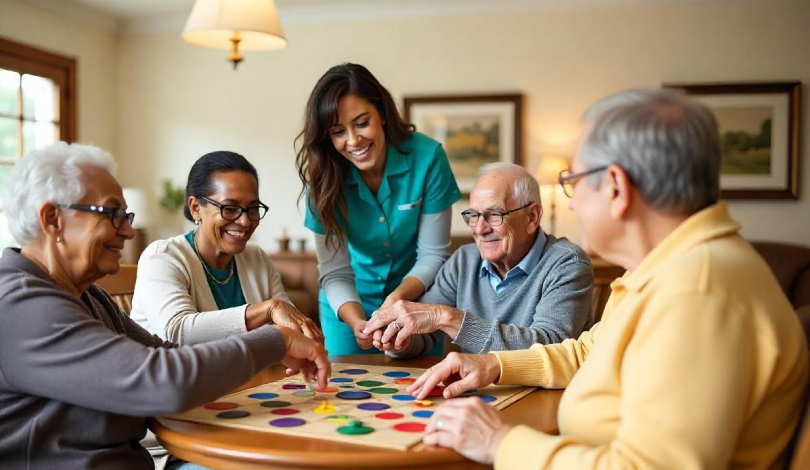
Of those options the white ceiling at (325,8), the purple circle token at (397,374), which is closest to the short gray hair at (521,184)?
the purple circle token at (397,374)

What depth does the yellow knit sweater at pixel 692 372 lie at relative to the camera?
104cm

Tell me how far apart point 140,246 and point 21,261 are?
18.0 ft

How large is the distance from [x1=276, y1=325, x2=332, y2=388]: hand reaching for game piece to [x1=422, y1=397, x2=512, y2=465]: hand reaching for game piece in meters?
0.43

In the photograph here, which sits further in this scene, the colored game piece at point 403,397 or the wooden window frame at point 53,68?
the wooden window frame at point 53,68

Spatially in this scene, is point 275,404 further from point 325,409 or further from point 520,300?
point 520,300

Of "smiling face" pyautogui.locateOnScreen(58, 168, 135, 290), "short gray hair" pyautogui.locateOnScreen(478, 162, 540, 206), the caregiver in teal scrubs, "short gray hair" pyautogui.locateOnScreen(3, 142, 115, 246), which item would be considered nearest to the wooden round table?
"smiling face" pyautogui.locateOnScreen(58, 168, 135, 290)

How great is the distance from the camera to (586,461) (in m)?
1.13

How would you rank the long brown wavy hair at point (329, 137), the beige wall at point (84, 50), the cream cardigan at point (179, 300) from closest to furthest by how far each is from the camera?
1. the cream cardigan at point (179, 300)
2. the long brown wavy hair at point (329, 137)
3. the beige wall at point (84, 50)

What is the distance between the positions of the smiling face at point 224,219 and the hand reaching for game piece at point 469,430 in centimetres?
120

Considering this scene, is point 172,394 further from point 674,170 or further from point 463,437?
point 674,170

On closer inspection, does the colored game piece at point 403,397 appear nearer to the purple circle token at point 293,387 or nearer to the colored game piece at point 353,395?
the colored game piece at point 353,395

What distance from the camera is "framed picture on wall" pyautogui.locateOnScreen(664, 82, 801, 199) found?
19.7 feet

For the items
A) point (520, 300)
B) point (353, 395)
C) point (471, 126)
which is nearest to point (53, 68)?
point (471, 126)

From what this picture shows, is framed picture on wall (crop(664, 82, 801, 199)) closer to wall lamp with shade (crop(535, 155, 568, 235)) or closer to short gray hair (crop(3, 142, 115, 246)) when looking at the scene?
wall lamp with shade (crop(535, 155, 568, 235))
